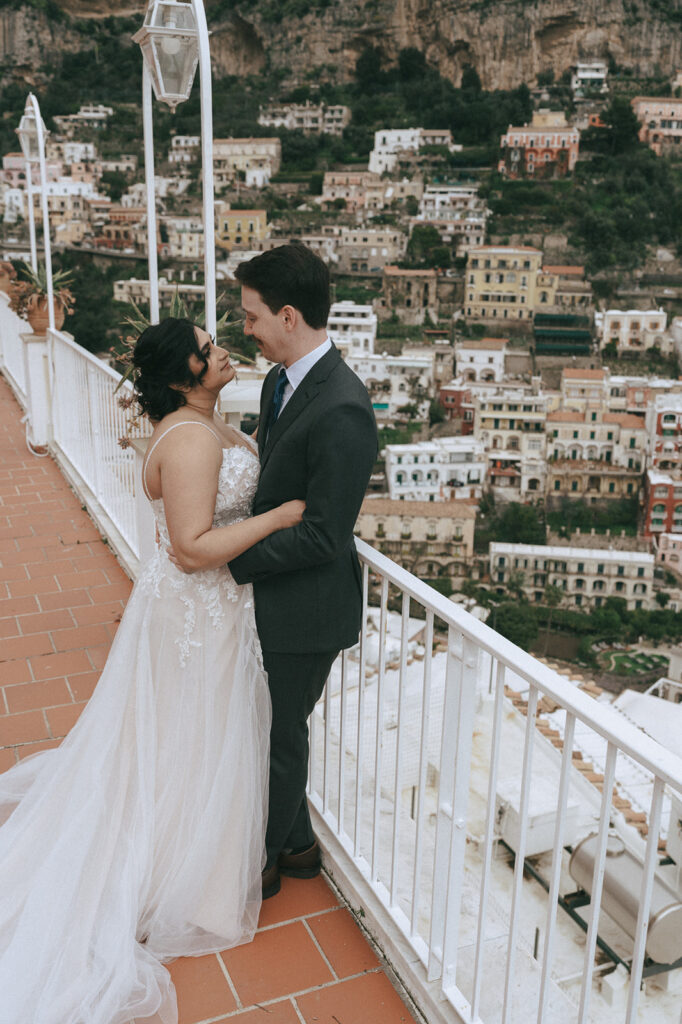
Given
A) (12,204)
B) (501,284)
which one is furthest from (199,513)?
(12,204)

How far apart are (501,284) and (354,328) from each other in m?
11.9

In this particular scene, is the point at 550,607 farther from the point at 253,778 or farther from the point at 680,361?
the point at 253,778

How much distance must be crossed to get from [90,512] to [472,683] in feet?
10.1

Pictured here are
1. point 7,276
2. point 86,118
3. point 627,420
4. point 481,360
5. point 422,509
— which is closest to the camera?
point 7,276

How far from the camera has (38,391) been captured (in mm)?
4996

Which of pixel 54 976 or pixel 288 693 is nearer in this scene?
pixel 54 976

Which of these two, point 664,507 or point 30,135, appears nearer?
point 30,135

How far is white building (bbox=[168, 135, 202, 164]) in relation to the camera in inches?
2665

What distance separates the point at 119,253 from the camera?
183 ft

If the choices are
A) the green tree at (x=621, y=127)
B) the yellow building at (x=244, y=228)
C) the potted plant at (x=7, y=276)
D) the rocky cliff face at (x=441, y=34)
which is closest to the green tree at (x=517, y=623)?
the potted plant at (x=7, y=276)

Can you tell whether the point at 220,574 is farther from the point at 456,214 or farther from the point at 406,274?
the point at 456,214

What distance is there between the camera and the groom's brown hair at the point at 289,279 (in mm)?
1269

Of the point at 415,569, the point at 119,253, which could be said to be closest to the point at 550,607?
the point at 415,569

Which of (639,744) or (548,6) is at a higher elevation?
(548,6)
